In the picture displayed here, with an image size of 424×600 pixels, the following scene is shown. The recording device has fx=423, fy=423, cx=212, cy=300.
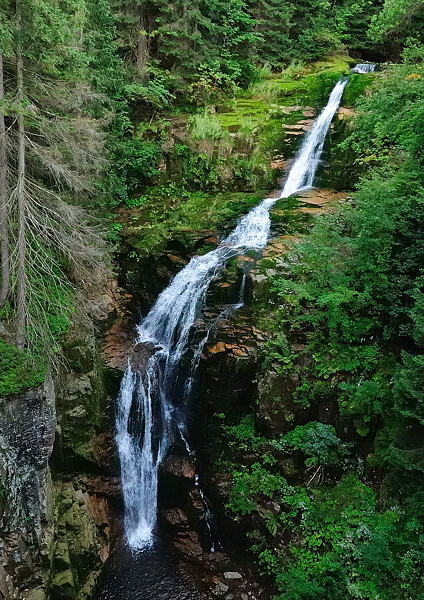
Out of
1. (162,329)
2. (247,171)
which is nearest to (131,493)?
(162,329)

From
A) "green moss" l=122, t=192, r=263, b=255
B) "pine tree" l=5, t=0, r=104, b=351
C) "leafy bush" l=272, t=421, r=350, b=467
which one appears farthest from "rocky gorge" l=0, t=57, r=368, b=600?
"pine tree" l=5, t=0, r=104, b=351

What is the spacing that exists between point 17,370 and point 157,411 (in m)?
3.73

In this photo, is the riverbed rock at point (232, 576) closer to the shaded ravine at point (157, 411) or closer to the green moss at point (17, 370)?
the shaded ravine at point (157, 411)

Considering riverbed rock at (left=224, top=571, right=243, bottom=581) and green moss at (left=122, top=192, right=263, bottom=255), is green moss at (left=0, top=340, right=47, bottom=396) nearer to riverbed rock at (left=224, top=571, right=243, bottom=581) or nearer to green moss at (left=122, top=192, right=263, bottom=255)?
riverbed rock at (left=224, top=571, right=243, bottom=581)

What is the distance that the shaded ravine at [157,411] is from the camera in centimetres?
799

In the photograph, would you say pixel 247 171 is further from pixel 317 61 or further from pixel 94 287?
pixel 317 61

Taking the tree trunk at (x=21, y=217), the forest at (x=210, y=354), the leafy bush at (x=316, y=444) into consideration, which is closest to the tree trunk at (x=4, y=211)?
the forest at (x=210, y=354)

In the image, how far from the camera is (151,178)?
45.3 feet

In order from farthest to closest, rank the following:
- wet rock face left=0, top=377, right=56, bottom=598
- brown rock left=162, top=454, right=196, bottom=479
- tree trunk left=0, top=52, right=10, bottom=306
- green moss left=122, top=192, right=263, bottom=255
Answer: green moss left=122, top=192, right=263, bottom=255
brown rock left=162, top=454, right=196, bottom=479
tree trunk left=0, top=52, right=10, bottom=306
wet rock face left=0, top=377, right=56, bottom=598

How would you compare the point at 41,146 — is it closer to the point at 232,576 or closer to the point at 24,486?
the point at 24,486

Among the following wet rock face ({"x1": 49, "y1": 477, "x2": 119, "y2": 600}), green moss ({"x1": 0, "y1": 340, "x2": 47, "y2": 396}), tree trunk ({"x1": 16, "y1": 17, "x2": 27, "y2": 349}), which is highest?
tree trunk ({"x1": 16, "y1": 17, "x2": 27, "y2": 349})

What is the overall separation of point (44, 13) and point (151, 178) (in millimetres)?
7318

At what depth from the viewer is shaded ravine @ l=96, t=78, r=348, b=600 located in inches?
315

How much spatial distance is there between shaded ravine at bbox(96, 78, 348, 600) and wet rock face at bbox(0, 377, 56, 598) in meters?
1.85
